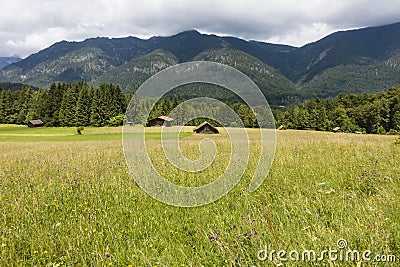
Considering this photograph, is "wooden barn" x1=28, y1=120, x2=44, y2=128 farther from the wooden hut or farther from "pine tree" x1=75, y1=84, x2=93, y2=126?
the wooden hut

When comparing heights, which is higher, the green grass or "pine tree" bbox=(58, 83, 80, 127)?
"pine tree" bbox=(58, 83, 80, 127)

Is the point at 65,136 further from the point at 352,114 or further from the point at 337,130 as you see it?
the point at 352,114

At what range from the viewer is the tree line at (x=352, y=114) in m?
79.5

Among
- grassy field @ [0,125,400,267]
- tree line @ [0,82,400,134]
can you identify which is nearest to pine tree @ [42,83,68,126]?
tree line @ [0,82,400,134]

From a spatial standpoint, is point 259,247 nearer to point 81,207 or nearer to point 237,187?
point 237,187

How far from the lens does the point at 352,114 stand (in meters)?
92.0

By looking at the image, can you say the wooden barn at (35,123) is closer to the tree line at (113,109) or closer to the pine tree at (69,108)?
the tree line at (113,109)

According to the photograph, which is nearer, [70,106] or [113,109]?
[70,106]

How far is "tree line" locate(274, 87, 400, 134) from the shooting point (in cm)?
7950

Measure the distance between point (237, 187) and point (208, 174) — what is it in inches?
51.5

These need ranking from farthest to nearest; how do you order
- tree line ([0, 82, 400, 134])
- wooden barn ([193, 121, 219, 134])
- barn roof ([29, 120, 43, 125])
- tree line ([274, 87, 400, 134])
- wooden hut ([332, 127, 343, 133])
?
barn roof ([29, 120, 43, 125])
wooden hut ([332, 127, 343, 133])
tree line ([0, 82, 400, 134])
tree line ([274, 87, 400, 134])
wooden barn ([193, 121, 219, 134])

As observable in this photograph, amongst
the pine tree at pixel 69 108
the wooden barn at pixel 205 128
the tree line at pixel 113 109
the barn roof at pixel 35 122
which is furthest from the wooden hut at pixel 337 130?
the barn roof at pixel 35 122

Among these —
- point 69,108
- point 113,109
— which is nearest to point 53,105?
point 69,108

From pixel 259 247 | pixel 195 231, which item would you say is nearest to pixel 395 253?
pixel 259 247
